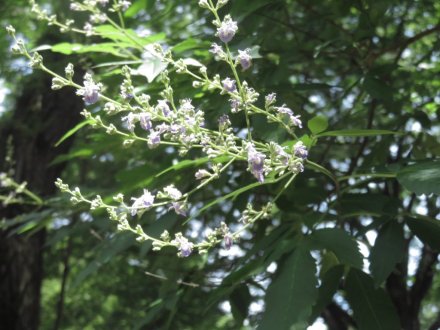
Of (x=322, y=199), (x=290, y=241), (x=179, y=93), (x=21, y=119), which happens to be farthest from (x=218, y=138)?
(x=21, y=119)

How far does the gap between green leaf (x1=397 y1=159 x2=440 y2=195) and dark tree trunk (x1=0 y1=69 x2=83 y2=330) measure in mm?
2244

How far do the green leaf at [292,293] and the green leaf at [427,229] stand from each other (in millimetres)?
323

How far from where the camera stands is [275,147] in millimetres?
1266

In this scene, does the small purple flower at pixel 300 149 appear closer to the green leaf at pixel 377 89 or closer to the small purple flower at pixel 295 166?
the small purple flower at pixel 295 166

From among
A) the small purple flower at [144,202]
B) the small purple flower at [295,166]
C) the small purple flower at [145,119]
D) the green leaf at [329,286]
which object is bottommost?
the green leaf at [329,286]

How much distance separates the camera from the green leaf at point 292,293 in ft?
4.32

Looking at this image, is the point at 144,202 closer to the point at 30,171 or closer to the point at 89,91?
the point at 89,91

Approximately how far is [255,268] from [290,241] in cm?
11

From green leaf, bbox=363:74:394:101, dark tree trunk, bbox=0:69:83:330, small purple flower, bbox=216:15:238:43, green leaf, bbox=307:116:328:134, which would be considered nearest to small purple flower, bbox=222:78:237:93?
small purple flower, bbox=216:15:238:43

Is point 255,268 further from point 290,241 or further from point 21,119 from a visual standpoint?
point 21,119

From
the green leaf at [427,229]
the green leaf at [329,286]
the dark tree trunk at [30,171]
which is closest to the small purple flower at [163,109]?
the green leaf at [329,286]

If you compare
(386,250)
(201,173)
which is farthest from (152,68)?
(386,250)

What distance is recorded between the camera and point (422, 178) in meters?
Result: 1.34

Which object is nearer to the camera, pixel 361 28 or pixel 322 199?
pixel 322 199
